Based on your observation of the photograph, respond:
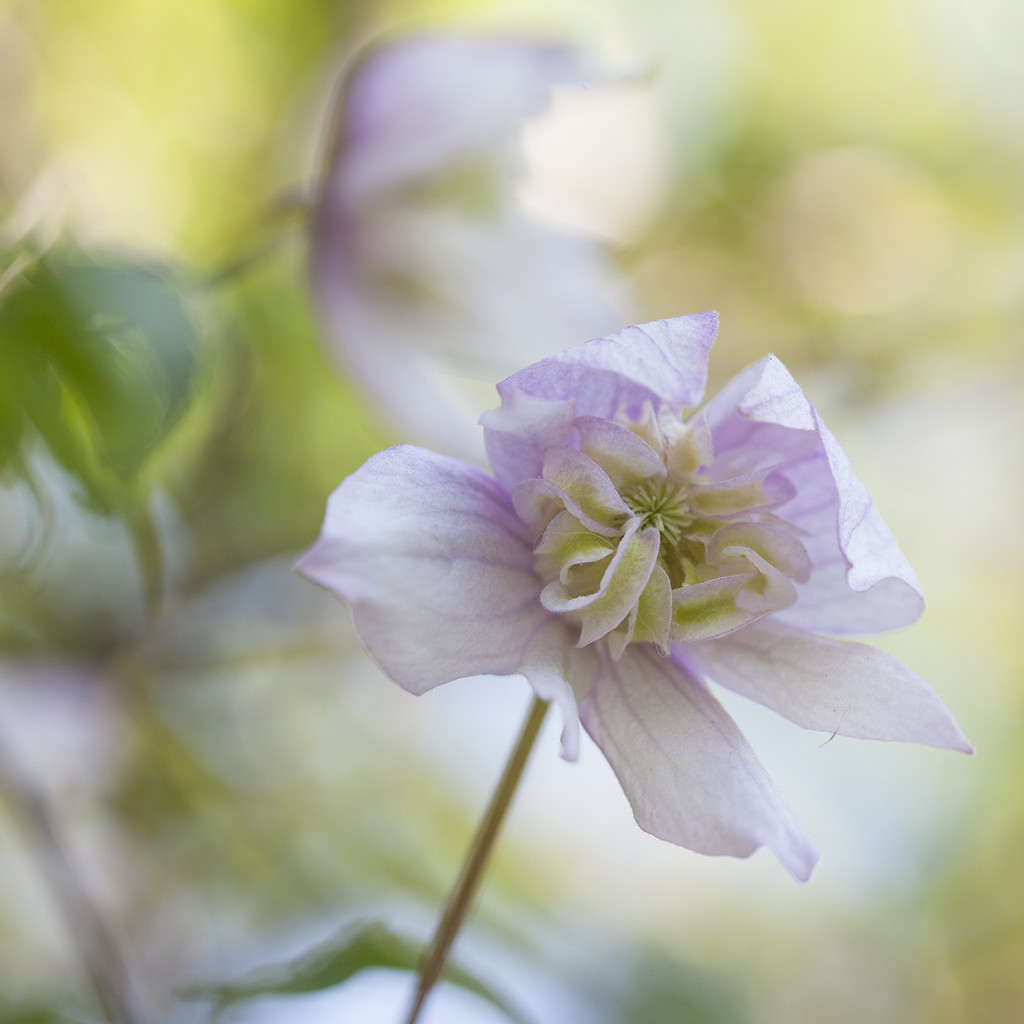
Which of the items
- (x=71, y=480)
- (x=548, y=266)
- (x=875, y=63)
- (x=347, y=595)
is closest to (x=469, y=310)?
(x=548, y=266)

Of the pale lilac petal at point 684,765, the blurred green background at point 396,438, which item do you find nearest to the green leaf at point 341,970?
the blurred green background at point 396,438

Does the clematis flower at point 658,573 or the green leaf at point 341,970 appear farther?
the green leaf at point 341,970

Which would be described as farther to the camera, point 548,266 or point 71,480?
point 548,266

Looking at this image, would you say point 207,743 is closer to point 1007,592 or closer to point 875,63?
point 1007,592

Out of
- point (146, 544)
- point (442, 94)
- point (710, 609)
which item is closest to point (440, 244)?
point (442, 94)

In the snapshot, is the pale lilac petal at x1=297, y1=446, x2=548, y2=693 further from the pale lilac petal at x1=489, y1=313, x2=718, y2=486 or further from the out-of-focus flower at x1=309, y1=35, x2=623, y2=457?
the out-of-focus flower at x1=309, y1=35, x2=623, y2=457

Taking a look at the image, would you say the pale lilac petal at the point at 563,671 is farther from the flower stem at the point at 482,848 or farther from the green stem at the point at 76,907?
the green stem at the point at 76,907
